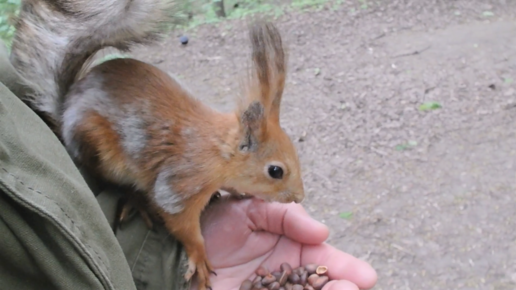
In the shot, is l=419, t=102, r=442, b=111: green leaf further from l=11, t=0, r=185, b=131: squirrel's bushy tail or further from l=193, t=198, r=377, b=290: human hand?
l=11, t=0, r=185, b=131: squirrel's bushy tail

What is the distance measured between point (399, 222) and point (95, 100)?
1225mm

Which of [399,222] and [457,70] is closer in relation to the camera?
[399,222]

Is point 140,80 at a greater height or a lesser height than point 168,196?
greater

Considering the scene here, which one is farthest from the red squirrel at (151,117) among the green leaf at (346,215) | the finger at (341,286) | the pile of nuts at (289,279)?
the green leaf at (346,215)

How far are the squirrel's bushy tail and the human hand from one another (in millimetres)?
412

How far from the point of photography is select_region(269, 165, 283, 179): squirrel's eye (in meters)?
1.17

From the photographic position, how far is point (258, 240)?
1196 mm

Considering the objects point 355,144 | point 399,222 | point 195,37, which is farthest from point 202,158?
point 195,37

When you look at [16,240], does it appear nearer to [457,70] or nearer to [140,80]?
[140,80]

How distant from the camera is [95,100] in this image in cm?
108

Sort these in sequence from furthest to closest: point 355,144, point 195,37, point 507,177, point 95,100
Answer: point 195,37 < point 355,144 < point 507,177 < point 95,100

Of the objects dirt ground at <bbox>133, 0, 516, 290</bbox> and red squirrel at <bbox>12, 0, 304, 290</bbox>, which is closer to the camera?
red squirrel at <bbox>12, 0, 304, 290</bbox>

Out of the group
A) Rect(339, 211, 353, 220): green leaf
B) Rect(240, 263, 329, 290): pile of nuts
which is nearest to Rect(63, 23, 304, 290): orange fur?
Rect(240, 263, 329, 290): pile of nuts

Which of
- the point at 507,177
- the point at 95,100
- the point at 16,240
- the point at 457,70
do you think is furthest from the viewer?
the point at 457,70
